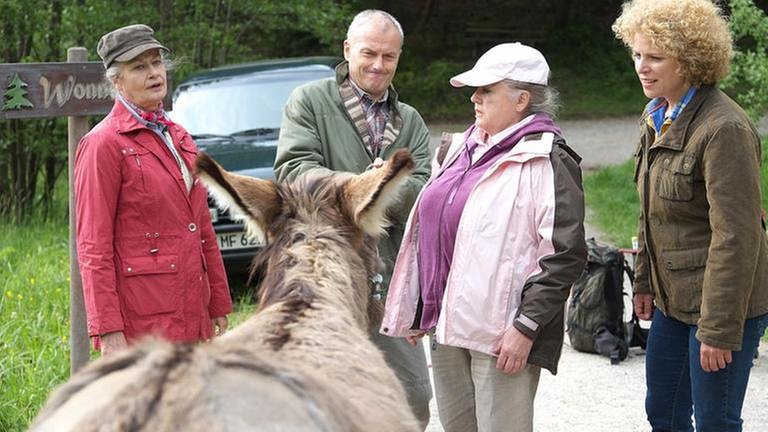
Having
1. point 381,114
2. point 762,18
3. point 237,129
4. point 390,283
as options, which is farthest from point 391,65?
point 762,18

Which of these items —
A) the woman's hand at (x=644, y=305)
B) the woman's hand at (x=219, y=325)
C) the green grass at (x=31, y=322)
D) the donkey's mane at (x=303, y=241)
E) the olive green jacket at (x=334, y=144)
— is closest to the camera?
the donkey's mane at (x=303, y=241)

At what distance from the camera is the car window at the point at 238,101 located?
9648 millimetres

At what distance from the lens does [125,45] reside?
13.3 feet

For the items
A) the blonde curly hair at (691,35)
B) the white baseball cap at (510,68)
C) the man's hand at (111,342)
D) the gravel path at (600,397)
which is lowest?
the gravel path at (600,397)

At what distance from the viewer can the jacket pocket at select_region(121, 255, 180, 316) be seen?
397cm

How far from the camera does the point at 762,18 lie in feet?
31.2

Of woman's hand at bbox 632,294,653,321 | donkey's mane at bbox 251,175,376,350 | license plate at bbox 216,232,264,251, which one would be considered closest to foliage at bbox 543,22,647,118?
license plate at bbox 216,232,264,251

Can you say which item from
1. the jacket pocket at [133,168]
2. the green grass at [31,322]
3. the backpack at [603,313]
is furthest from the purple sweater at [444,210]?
the backpack at [603,313]

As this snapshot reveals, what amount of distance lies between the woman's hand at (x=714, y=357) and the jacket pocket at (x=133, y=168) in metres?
2.31

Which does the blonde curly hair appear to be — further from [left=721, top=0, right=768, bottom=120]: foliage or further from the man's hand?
[left=721, top=0, right=768, bottom=120]: foliage

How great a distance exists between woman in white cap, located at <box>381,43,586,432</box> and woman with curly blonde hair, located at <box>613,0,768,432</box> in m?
0.47

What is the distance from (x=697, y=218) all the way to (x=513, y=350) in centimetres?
Answer: 95

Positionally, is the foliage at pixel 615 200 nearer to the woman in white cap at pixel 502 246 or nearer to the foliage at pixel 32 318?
the foliage at pixel 32 318

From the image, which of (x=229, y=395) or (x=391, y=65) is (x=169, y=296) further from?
(x=229, y=395)
